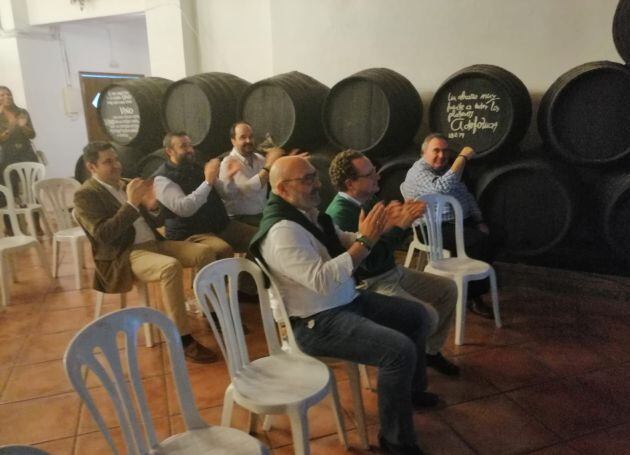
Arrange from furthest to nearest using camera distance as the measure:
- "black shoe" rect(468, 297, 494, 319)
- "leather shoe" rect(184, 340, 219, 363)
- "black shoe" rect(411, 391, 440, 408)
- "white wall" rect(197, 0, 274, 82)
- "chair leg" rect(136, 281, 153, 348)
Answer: "white wall" rect(197, 0, 274, 82) → "black shoe" rect(468, 297, 494, 319) → "chair leg" rect(136, 281, 153, 348) → "leather shoe" rect(184, 340, 219, 363) → "black shoe" rect(411, 391, 440, 408)

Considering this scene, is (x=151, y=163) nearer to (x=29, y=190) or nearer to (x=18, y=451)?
(x=29, y=190)

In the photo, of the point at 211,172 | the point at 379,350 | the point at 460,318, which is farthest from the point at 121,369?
the point at 460,318

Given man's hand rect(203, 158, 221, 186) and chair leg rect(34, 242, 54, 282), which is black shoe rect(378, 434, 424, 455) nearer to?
man's hand rect(203, 158, 221, 186)

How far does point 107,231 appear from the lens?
237 cm

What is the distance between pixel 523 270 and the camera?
3.34 metres

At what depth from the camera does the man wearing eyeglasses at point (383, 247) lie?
75.7 inches

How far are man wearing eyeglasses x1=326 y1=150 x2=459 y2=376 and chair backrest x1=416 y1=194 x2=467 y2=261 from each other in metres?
0.50

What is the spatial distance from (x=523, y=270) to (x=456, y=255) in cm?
69

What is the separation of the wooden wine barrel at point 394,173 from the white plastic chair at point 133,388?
2315mm

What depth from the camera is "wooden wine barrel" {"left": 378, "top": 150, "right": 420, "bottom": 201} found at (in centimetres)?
333

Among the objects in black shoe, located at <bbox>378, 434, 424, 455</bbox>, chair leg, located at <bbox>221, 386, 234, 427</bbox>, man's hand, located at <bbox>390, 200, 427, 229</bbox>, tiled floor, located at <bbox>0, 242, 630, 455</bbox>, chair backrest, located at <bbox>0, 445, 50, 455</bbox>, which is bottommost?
tiled floor, located at <bbox>0, 242, 630, 455</bbox>

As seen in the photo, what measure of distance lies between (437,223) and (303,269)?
4.46ft

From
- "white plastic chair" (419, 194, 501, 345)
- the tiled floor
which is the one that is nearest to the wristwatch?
the tiled floor

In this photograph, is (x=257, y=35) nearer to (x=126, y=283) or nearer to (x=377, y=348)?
(x=126, y=283)
